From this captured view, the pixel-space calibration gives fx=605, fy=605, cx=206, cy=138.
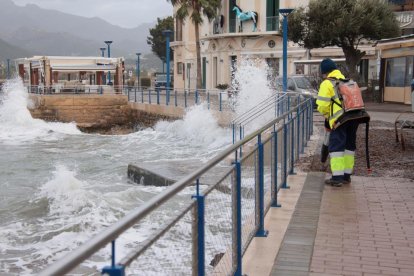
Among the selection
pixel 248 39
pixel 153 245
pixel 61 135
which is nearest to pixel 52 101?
pixel 61 135

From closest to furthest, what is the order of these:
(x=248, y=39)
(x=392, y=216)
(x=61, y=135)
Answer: (x=392, y=216)
(x=61, y=135)
(x=248, y=39)

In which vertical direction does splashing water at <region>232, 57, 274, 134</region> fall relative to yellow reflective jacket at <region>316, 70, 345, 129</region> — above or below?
below

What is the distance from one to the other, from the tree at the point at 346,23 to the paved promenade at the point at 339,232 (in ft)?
68.8

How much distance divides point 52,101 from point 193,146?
51.1ft

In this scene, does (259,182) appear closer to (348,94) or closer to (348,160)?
(348,94)

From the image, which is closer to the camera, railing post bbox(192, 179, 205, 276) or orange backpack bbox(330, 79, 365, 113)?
railing post bbox(192, 179, 205, 276)

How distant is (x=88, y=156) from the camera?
22.6 m

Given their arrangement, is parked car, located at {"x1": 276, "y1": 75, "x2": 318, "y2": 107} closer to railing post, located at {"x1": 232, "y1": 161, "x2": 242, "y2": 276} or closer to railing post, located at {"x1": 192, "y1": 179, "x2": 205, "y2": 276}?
railing post, located at {"x1": 232, "y1": 161, "x2": 242, "y2": 276}

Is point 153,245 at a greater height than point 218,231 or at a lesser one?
greater

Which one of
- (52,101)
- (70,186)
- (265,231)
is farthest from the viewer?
(52,101)

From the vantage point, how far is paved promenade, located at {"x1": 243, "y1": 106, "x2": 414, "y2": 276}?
546cm

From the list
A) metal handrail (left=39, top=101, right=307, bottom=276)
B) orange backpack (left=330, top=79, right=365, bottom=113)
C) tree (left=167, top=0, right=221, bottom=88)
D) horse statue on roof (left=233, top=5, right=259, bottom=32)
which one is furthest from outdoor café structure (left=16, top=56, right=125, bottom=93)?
metal handrail (left=39, top=101, right=307, bottom=276)

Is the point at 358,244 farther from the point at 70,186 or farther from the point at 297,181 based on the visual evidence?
the point at 70,186

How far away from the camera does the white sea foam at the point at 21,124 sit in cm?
3094
